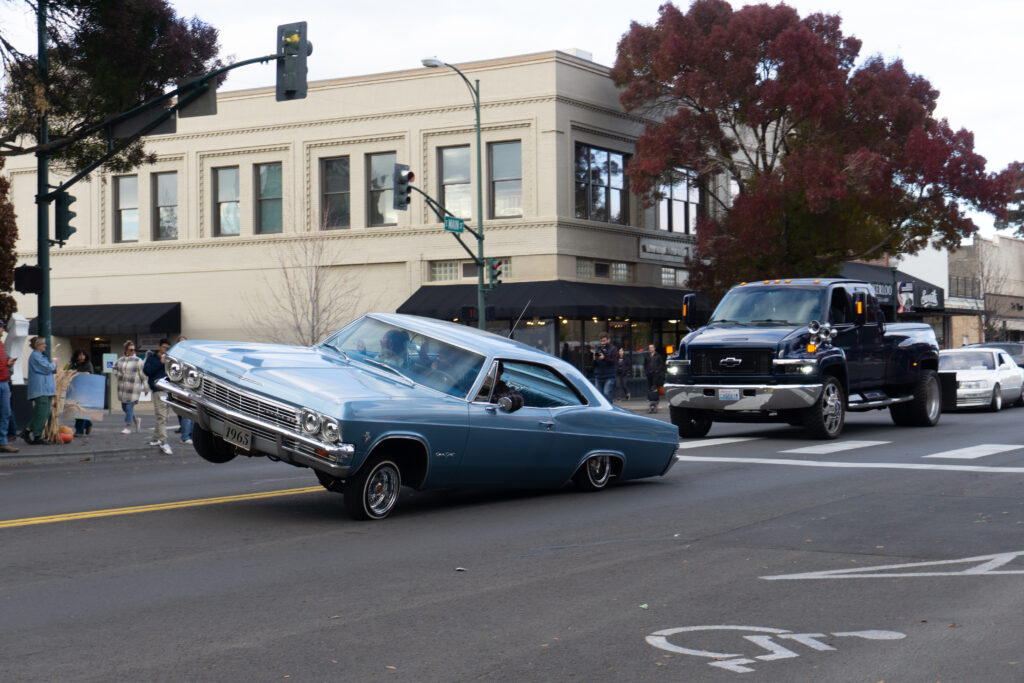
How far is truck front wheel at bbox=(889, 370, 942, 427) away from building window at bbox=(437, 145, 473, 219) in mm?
21208

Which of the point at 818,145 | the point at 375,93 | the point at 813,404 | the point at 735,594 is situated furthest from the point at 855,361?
the point at 375,93

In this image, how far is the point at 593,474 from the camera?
11.8 m

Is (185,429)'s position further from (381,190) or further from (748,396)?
(381,190)

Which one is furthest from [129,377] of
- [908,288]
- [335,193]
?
[908,288]

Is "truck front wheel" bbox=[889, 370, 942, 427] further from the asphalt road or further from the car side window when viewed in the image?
the car side window

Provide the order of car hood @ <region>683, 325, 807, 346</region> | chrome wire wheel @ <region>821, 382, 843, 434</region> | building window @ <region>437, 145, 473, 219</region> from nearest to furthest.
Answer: car hood @ <region>683, 325, 807, 346</region>, chrome wire wheel @ <region>821, 382, 843, 434</region>, building window @ <region>437, 145, 473, 219</region>

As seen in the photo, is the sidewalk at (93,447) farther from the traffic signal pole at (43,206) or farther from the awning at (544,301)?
the awning at (544,301)

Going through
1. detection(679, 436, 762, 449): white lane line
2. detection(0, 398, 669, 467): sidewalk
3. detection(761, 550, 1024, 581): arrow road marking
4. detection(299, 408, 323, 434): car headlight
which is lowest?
detection(0, 398, 669, 467): sidewalk

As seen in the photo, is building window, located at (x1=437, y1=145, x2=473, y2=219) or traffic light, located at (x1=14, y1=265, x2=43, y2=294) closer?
traffic light, located at (x1=14, y1=265, x2=43, y2=294)

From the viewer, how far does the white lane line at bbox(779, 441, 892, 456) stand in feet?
53.0

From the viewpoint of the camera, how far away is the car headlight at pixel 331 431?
9.12m

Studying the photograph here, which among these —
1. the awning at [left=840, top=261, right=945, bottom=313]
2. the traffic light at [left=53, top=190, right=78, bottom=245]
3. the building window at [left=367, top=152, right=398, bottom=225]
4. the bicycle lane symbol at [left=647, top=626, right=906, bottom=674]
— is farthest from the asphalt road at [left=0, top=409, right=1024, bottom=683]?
the awning at [left=840, top=261, right=945, bottom=313]

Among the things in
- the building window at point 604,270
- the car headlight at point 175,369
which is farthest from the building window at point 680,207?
the car headlight at point 175,369

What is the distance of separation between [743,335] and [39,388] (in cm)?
1086
